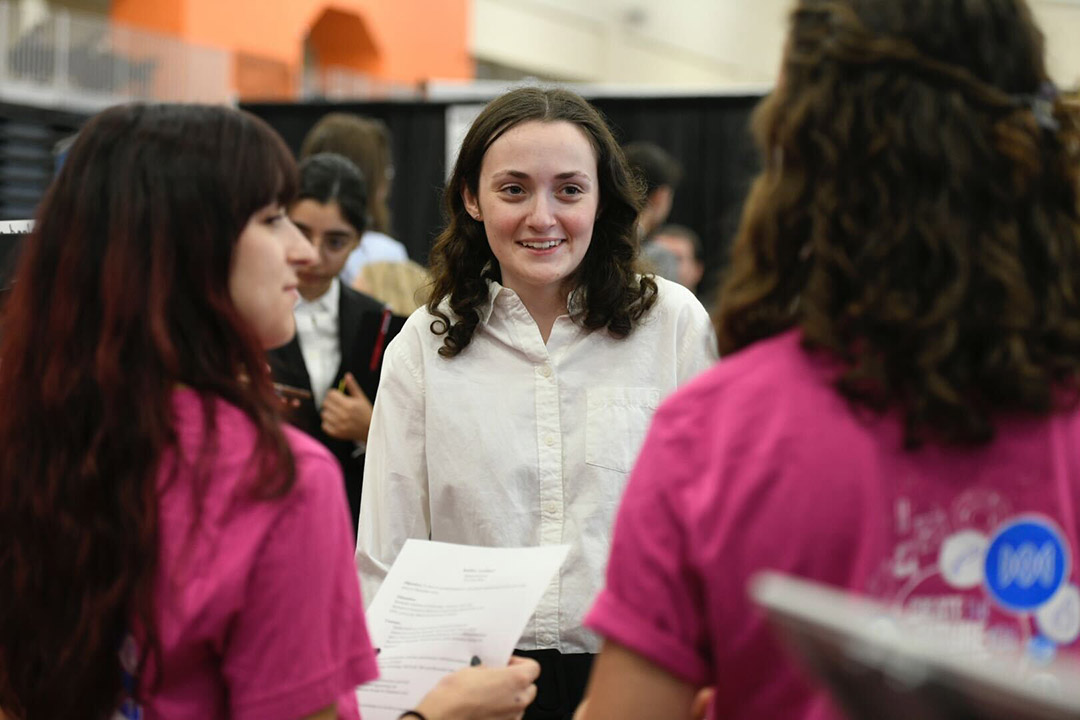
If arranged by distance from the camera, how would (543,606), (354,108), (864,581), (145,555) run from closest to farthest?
(864,581), (145,555), (543,606), (354,108)

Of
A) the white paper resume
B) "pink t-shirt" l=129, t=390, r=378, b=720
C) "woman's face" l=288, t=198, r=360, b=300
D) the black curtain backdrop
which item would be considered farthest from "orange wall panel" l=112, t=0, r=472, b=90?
"pink t-shirt" l=129, t=390, r=378, b=720

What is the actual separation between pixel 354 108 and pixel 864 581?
19.8 ft

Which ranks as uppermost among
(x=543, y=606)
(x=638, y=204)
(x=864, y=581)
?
(x=638, y=204)

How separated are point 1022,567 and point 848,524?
16cm

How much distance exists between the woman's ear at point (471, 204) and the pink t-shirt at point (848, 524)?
1.21 m

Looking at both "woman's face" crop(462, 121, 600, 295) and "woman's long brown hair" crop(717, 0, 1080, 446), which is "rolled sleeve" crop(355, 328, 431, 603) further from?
"woman's long brown hair" crop(717, 0, 1080, 446)

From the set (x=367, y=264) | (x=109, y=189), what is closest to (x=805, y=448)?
(x=109, y=189)

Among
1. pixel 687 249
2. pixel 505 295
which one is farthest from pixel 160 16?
pixel 505 295

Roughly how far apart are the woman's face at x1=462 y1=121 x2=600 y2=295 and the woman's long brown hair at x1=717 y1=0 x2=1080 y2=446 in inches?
40.1

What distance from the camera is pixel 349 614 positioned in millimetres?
1277

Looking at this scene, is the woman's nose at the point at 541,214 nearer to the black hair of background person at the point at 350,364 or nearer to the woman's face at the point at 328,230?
the black hair of background person at the point at 350,364

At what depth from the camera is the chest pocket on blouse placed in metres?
2.08

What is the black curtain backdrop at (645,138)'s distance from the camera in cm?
659

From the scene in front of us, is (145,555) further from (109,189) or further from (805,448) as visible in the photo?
(805,448)
